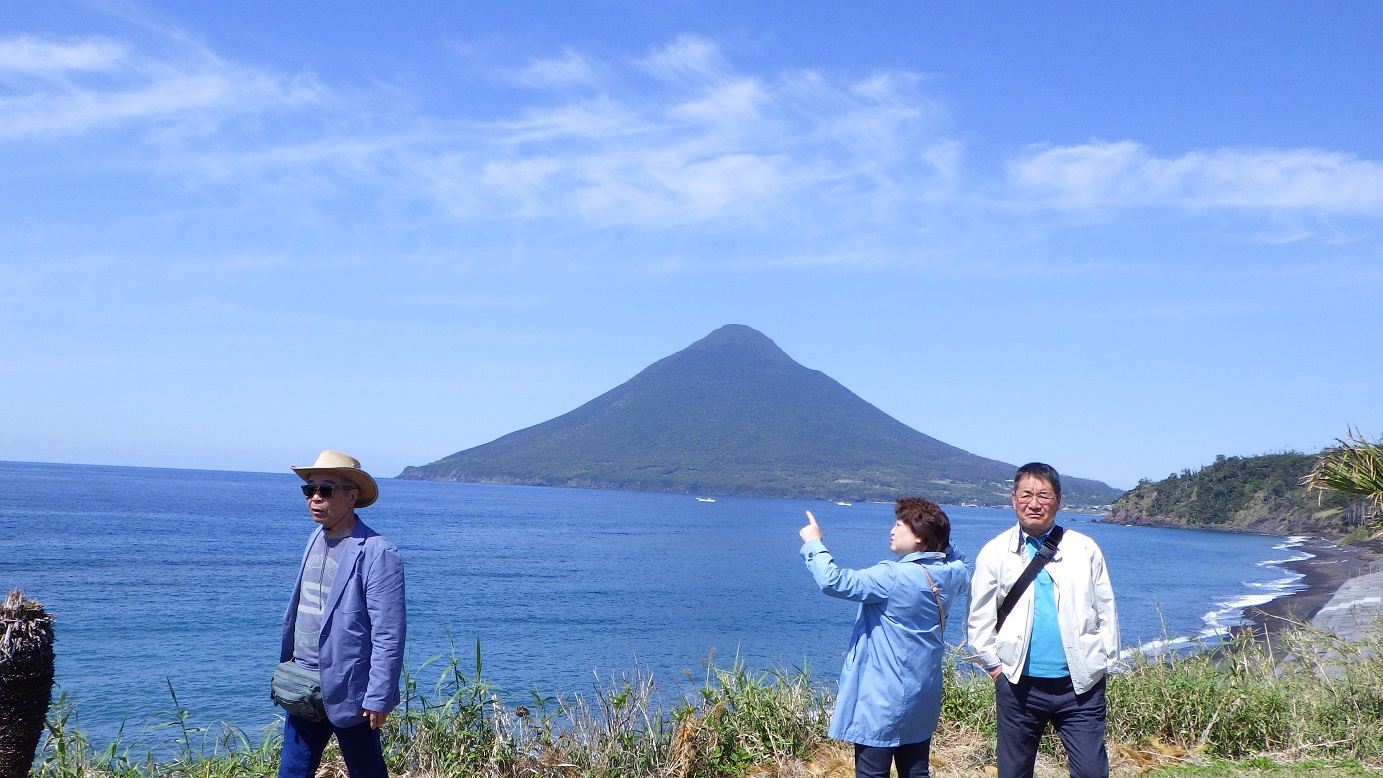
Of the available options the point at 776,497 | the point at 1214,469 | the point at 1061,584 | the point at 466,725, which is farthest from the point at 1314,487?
the point at 776,497

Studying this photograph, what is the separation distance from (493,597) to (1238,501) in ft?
263

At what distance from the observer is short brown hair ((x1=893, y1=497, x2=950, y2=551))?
3438 millimetres

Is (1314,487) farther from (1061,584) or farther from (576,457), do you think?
(576,457)

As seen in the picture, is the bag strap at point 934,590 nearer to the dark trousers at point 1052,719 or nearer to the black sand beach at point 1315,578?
the dark trousers at point 1052,719

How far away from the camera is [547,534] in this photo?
218 feet

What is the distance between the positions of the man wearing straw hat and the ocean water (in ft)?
6.50

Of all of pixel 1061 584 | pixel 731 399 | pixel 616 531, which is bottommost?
pixel 616 531

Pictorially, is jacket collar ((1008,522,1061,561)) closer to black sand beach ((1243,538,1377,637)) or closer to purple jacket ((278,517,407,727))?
purple jacket ((278,517,407,727))

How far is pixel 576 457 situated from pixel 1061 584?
17546 centimetres

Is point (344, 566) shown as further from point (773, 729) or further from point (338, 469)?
point (773, 729)

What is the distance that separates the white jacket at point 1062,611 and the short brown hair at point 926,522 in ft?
0.50

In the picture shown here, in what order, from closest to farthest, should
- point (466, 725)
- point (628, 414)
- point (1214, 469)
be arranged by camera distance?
point (466, 725), point (1214, 469), point (628, 414)

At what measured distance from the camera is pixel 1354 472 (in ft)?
18.8

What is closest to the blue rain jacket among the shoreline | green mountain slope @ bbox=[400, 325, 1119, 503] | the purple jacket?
the purple jacket
